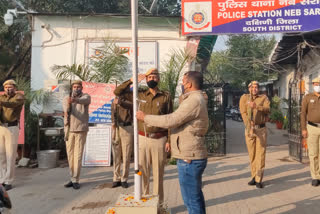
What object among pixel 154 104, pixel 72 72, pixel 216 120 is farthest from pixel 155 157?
pixel 216 120

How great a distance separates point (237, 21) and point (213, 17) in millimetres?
671

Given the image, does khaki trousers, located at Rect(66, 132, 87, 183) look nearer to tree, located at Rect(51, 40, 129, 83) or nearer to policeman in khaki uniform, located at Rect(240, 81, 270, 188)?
tree, located at Rect(51, 40, 129, 83)

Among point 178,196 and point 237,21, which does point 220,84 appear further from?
point 178,196

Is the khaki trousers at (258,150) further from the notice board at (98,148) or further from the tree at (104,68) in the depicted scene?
the tree at (104,68)

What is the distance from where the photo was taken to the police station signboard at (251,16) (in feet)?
28.1

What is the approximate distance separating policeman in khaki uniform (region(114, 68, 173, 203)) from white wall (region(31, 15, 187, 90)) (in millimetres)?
5090

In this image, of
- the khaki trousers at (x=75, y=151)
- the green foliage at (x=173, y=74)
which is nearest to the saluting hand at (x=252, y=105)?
the green foliage at (x=173, y=74)

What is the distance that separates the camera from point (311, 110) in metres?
5.96

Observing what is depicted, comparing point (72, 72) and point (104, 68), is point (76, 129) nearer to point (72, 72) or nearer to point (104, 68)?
point (104, 68)

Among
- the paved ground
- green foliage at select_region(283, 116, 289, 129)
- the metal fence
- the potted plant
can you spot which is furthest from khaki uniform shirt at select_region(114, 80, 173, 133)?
the potted plant

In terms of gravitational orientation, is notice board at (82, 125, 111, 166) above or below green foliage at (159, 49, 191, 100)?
below

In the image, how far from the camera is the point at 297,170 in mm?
7211

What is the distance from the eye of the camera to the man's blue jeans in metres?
3.35

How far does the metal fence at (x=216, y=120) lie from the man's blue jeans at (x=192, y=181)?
5.66m
